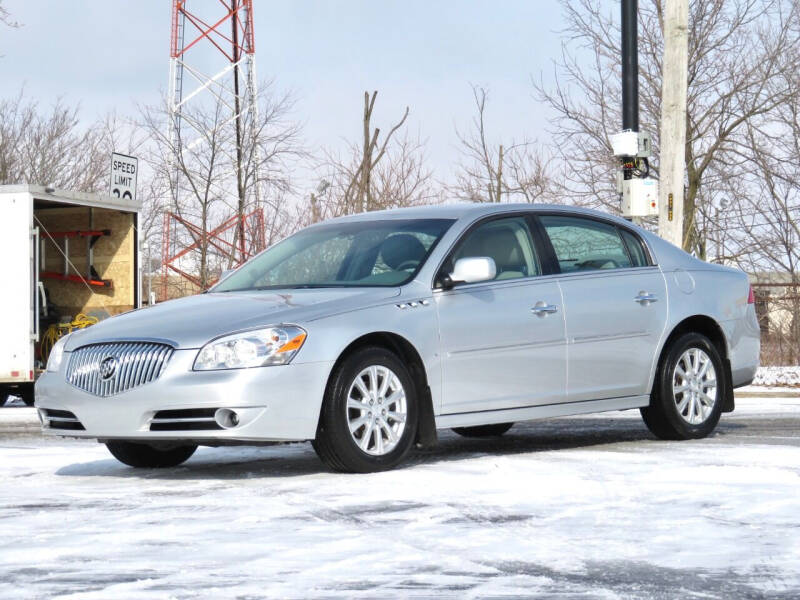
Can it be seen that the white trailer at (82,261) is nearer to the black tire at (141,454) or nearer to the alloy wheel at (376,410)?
the black tire at (141,454)

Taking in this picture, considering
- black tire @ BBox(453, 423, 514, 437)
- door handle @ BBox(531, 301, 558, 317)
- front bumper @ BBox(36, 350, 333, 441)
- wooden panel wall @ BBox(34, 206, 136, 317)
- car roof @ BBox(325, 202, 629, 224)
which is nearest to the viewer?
front bumper @ BBox(36, 350, 333, 441)

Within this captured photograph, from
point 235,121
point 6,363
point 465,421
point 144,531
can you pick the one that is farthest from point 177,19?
point 144,531

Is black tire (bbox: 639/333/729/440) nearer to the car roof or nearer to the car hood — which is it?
the car roof

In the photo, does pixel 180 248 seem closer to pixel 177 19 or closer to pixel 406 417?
pixel 177 19

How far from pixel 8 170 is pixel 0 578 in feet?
110

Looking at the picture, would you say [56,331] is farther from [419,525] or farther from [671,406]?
[419,525]

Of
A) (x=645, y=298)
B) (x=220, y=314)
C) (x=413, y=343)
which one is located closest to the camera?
(x=220, y=314)

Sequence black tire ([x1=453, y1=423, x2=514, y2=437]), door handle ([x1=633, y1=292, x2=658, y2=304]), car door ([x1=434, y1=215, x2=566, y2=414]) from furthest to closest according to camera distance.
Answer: black tire ([x1=453, y1=423, x2=514, y2=437])
door handle ([x1=633, y1=292, x2=658, y2=304])
car door ([x1=434, y1=215, x2=566, y2=414])

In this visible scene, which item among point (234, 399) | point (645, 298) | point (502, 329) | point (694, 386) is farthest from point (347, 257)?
point (694, 386)

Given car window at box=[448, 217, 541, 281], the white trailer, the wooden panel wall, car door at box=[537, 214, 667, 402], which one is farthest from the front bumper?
the wooden panel wall

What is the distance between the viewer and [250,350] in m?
7.54

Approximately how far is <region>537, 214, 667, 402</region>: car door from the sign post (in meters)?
10.1

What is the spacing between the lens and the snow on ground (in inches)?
671

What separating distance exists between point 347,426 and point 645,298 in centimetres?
268
